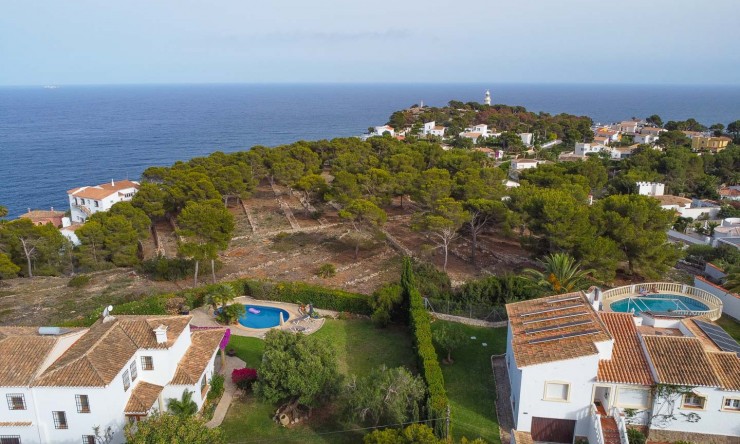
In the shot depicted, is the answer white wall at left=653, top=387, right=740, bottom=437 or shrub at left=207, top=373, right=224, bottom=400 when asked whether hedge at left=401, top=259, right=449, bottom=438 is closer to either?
white wall at left=653, top=387, right=740, bottom=437

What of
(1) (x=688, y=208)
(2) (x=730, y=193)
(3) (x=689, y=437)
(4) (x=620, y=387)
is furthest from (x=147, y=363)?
(2) (x=730, y=193)

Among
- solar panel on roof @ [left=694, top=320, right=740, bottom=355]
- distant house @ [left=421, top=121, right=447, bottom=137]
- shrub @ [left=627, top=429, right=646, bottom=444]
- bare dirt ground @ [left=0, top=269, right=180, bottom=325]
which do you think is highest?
distant house @ [left=421, top=121, right=447, bottom=137]

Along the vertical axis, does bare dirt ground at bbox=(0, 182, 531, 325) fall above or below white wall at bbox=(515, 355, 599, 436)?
below

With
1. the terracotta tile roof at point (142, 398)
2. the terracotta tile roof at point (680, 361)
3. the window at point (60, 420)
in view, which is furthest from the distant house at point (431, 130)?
the window at point (60, 420)

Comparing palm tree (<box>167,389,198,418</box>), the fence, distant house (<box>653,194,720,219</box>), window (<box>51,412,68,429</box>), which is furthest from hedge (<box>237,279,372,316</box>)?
distant house (<box>653,194,720,219</box>)

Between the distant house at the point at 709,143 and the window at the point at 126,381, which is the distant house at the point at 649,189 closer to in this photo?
the distant house at the point at 709,143
